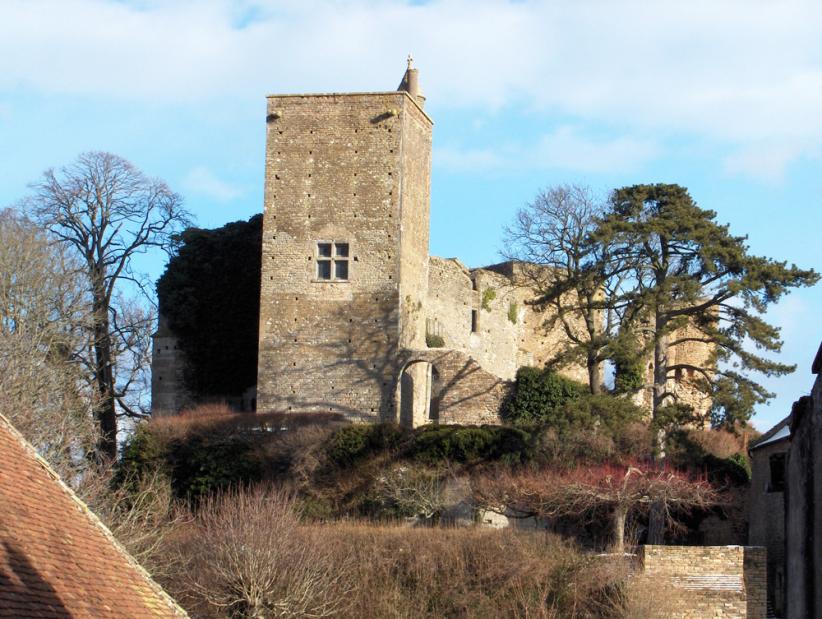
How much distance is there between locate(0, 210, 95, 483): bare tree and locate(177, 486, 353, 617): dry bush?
12.7 ft

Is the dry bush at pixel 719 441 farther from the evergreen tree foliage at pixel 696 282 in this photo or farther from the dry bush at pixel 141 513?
the dry bush at pixel 141 513

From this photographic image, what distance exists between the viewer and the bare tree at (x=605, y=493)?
2783cm

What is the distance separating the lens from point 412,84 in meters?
36.7

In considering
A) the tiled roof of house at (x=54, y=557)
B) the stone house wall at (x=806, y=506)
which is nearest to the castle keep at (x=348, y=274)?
the tiled roof of house at (x=54, y=557)

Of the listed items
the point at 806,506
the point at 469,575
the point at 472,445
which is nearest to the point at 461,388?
the point at 472,445

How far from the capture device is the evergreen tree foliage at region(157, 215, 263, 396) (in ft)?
117

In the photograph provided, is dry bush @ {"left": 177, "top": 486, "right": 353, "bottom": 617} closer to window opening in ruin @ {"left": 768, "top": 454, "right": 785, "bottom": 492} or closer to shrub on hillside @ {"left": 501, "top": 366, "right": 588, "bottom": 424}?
shrub on hillside @ {"left": 501, "top": 366, "right": 588, "bottom": 424}

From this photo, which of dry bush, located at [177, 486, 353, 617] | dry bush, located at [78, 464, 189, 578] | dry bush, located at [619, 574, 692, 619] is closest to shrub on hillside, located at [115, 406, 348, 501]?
dry bush, located at [78, 464, 189, 578]

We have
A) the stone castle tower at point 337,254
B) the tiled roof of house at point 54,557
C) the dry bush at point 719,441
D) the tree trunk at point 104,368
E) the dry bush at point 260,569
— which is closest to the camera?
the tiled roof of house at point 54,557

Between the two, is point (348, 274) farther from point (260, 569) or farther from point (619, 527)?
point (260, 569)

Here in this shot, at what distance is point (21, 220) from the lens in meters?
37.7

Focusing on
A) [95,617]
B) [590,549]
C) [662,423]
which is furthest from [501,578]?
[95,617]

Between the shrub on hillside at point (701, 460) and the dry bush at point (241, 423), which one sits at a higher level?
the dry bush at point (241, 423)

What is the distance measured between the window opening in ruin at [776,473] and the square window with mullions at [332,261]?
10.7m
